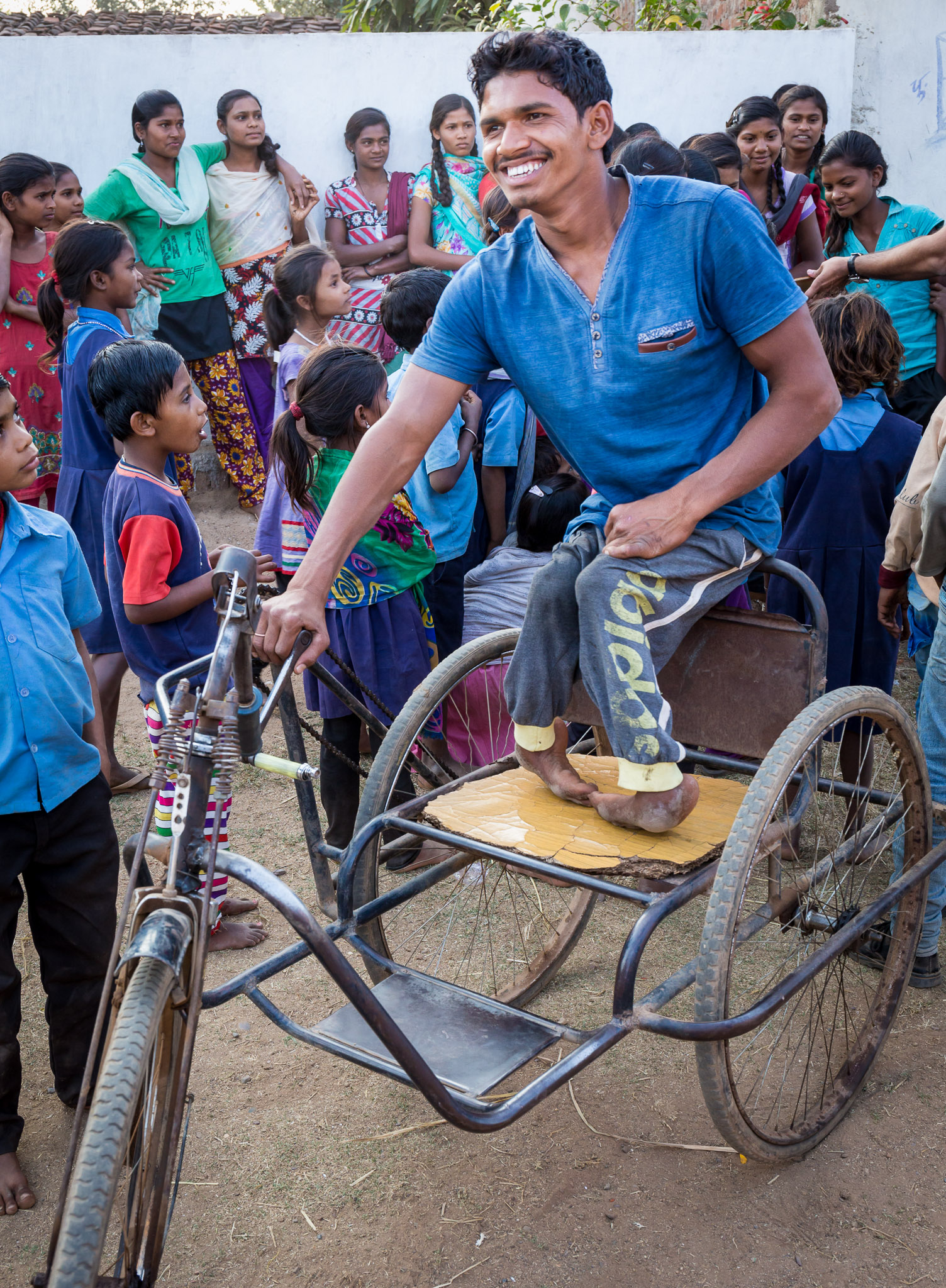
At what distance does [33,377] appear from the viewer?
5320 millimetres

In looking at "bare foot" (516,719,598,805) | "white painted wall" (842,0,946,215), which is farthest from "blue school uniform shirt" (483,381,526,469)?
"white painted wall" (842,0,946,215)

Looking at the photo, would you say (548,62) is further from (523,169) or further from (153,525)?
(153,525)

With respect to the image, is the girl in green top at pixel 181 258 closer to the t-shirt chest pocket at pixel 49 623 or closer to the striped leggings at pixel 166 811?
the striped leggings at pixel 166 811

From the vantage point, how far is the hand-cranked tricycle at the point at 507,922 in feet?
5.04

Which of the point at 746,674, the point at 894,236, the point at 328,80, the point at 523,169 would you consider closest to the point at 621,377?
the point at 523,169

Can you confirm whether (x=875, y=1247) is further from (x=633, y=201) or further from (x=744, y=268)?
(x=633, y=201)

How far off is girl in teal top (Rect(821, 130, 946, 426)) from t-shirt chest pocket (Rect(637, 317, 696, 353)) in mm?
2845

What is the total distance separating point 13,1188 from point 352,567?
6.05 feet

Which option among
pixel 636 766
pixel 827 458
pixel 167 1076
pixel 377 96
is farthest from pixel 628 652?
pixel 377 96

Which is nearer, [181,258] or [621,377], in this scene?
[621,377]

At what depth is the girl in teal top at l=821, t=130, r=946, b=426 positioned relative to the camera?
4.54 metres

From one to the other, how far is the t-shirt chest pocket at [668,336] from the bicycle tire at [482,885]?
0.86 meters

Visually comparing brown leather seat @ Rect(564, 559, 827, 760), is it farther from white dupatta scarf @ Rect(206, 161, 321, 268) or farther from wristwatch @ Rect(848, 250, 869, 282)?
white dupatta scarf @ Rect(206, 161, 321, 268)

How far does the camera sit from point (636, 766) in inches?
83.4
